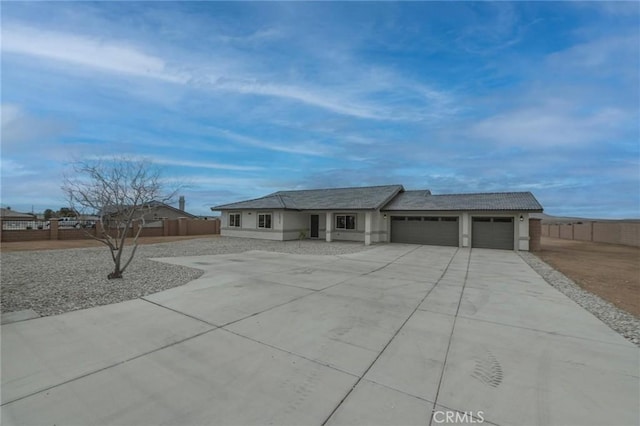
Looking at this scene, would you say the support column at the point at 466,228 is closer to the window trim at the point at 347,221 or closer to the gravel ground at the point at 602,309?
the window trim at the point at 347,221

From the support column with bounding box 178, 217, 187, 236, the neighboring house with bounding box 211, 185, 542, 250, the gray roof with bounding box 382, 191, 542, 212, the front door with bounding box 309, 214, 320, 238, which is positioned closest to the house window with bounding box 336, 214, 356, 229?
the neighboring house with bounding box 211, 185, 542, 250

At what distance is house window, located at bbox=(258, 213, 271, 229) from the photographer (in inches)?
908

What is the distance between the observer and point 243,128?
22.8 metres

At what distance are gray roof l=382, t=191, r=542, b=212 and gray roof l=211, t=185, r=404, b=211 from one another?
1150mm

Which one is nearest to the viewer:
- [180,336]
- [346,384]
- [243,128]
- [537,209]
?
[346,384]

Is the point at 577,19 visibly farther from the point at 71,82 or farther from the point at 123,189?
the point at 71,82

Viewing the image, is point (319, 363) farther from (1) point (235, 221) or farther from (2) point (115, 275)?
(1) point (235, 221)

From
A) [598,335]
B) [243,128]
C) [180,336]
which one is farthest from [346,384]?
[243,128]

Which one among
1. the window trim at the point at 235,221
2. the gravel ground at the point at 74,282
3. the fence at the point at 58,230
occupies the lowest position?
the gravel ground at the point at 74,282

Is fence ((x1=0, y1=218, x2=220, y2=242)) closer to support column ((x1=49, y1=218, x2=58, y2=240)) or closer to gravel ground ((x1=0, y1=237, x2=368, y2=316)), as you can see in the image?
support column ((x1=49, y1=218, x2=58, y2=240))

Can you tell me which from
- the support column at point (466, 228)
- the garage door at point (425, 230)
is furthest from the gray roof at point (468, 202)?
the garage door at point (425, 230)

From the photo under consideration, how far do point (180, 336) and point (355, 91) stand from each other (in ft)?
55.8

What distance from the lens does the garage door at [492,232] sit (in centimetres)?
1825

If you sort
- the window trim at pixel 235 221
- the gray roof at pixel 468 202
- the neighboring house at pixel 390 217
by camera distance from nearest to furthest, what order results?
the gray roof at pixel 468 202, the neighboring house at pixel 390 217, the window trim at pixel 235 221
